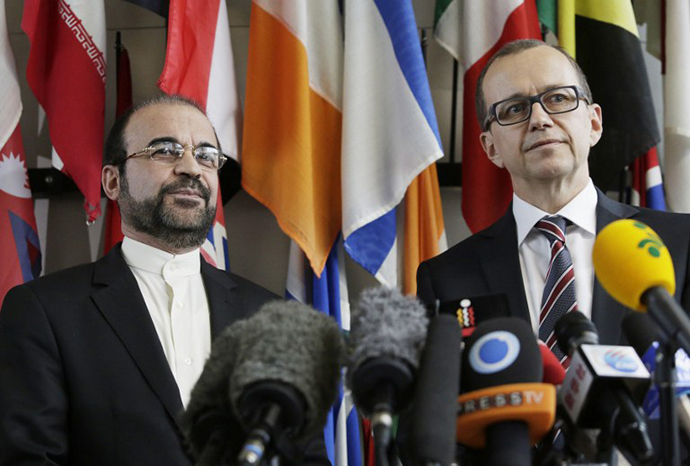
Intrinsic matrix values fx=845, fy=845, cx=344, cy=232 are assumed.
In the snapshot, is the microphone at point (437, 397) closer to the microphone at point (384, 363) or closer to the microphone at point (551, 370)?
the microphone at point (384, 363)

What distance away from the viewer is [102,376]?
2.22m

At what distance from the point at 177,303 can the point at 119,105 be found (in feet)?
4.12

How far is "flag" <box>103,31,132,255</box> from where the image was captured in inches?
127

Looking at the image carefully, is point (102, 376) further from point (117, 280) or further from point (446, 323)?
point (446, 323)

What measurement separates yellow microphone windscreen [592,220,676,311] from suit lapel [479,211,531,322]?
0.86m

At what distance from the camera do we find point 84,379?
7.22 feet

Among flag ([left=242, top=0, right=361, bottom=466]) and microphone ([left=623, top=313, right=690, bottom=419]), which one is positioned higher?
flag ([left=242, top=0, right=361, bottom=466])

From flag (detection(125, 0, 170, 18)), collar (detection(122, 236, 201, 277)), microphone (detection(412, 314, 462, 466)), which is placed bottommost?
microphone (detection(412, 314, 462, 466))

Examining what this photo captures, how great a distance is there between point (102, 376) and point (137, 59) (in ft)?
5.86

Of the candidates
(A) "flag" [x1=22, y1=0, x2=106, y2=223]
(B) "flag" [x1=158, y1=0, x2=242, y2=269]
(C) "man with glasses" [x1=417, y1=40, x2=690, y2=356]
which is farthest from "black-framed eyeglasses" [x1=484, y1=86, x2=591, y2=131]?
(A) "flag" [x1=22, y1=0, x2=106, y2=223]

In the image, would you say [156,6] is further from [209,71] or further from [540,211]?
[540,211]

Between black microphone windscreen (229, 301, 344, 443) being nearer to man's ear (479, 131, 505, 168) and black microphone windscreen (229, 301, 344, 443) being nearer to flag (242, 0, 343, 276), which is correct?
man's ear (479, 131, 505, 168)

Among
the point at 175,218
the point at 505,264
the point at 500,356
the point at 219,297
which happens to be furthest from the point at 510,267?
the point at 500,356

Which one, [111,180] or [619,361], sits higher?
[111,180]
